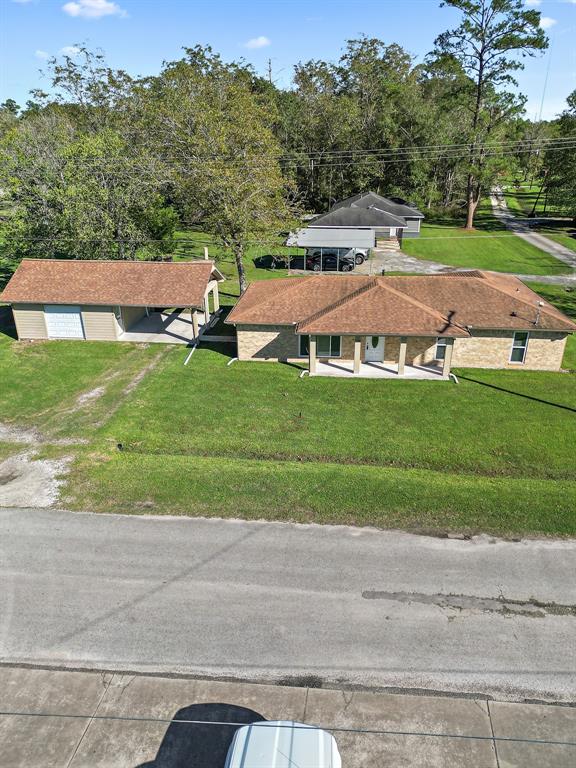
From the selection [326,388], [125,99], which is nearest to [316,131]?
[125,99]

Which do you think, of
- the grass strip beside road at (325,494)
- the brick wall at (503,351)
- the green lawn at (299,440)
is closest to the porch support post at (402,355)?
the green lawn at (299,440)

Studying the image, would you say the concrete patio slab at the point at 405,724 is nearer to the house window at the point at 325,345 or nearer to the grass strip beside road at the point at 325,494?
the grass strip beside road at the point at 325,494

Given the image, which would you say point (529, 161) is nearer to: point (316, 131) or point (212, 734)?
point (316, 131)

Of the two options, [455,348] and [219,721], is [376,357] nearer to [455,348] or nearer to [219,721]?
[455,348]

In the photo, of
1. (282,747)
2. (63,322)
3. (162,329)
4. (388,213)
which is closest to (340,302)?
(162,329)

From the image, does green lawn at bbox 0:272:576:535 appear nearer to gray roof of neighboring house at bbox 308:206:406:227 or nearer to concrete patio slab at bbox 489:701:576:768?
concrete patio slab at bbox 489:701:576:768
